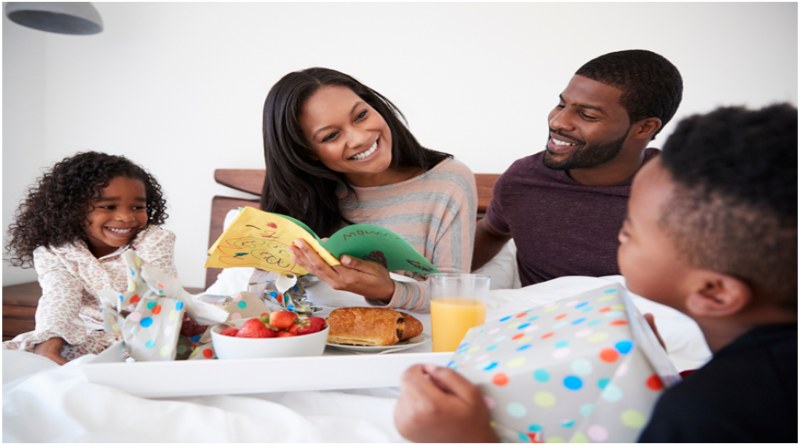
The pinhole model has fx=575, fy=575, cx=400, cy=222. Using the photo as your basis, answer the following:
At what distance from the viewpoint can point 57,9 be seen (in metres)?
2.11

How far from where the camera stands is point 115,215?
1.43 m

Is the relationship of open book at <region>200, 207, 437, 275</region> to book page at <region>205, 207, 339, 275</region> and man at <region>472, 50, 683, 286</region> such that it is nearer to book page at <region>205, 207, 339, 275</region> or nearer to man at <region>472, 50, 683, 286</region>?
book page at <region>205, 207, 339, 275</region>

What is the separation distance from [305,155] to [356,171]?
148 mm

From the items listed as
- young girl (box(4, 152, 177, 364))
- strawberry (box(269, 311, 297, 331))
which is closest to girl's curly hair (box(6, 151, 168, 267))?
young girl (box(4, 152, 177, 364))

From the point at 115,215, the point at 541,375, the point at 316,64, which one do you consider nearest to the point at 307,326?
the point at 541,375

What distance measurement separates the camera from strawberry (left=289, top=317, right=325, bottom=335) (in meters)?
0.81

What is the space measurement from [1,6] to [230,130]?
101cm

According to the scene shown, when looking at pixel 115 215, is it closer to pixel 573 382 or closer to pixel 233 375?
pixel 233 375

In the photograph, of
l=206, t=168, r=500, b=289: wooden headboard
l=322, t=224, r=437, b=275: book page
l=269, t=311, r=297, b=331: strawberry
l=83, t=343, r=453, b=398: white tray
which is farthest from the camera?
l=206, t=168, r=500, b=289: wooden headboard

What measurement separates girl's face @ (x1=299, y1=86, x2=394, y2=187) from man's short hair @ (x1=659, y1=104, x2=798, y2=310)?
0.95 metres

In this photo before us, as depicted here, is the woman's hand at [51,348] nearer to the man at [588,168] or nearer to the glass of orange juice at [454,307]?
the glass of orange juice at [454,307]

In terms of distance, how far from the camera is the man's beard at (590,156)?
1.43 meters

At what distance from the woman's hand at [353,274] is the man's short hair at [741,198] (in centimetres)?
66

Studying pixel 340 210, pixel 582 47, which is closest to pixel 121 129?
pixel 340 210
